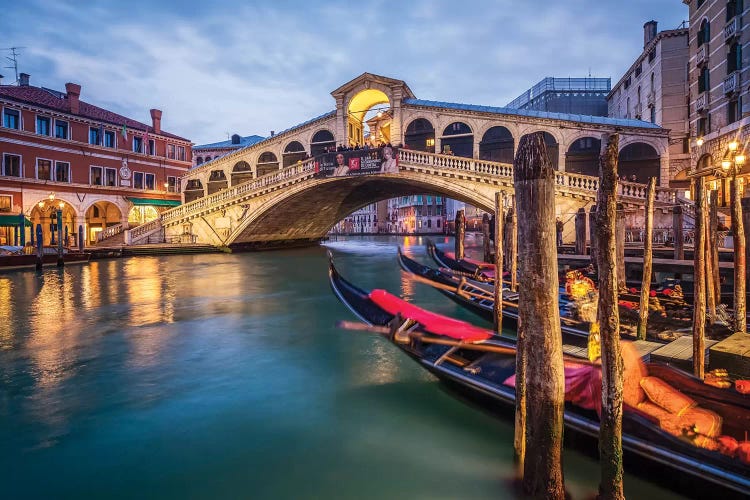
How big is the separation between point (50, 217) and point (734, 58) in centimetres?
2652

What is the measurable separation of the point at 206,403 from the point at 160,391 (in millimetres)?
585

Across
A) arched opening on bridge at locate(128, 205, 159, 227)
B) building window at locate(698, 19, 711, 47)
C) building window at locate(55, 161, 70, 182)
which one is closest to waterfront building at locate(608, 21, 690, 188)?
building window at locate(698, 19, 711, 47)

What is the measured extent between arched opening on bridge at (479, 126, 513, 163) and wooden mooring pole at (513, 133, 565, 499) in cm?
1553

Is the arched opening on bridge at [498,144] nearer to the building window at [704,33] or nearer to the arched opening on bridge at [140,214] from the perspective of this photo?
the building window at [704,33]

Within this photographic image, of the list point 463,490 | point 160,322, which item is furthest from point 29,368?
point 463,490

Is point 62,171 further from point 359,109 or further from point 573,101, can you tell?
point 573,101

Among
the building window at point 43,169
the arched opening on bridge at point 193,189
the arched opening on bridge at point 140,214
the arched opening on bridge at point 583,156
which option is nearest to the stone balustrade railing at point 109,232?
the arched opening on bridge at point 140,214

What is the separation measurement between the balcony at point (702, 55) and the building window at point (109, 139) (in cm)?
2393

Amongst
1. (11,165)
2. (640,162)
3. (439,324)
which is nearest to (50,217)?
(11,165)

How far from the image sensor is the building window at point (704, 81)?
13.6m

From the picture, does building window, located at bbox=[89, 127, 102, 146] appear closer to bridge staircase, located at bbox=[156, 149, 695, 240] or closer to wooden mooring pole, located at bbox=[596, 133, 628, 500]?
bridge staircase, located at bbox=[156, 149, 695, 240]

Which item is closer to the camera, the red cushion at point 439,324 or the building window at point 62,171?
the red cushion at point 439,324

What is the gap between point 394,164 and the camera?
15039 millimetres

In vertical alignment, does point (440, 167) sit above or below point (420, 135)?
below
